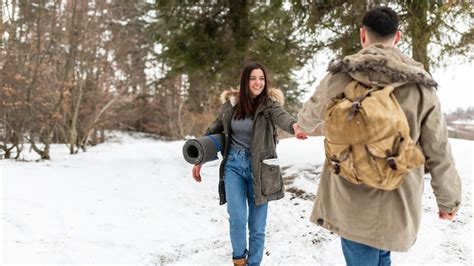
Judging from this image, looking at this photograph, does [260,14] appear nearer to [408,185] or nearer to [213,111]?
[408,185]

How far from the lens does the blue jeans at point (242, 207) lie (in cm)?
344

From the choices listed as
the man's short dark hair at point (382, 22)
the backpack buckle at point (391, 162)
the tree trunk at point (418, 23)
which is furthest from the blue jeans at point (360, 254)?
the tree trunk at point (418, 23)

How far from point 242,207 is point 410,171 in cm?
176

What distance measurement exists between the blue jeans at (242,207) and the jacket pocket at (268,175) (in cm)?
12

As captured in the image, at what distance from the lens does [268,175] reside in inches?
134

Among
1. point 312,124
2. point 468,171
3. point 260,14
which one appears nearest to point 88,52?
point 260,14

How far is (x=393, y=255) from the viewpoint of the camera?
3.93 metres

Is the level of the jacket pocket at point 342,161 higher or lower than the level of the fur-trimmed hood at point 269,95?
lower

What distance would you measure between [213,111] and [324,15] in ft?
50.5

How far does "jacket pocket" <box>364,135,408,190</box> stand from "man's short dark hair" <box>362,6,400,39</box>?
1.88ft

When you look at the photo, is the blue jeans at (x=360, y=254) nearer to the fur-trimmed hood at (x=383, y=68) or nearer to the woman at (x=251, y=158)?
the fur-trimmed hood at (x=383, y=68)

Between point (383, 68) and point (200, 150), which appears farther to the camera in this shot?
point (200, 150)

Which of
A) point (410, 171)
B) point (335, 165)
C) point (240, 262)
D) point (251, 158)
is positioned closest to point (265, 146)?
point (251, 158)

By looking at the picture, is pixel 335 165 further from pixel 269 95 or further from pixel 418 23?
pixel 418 23
